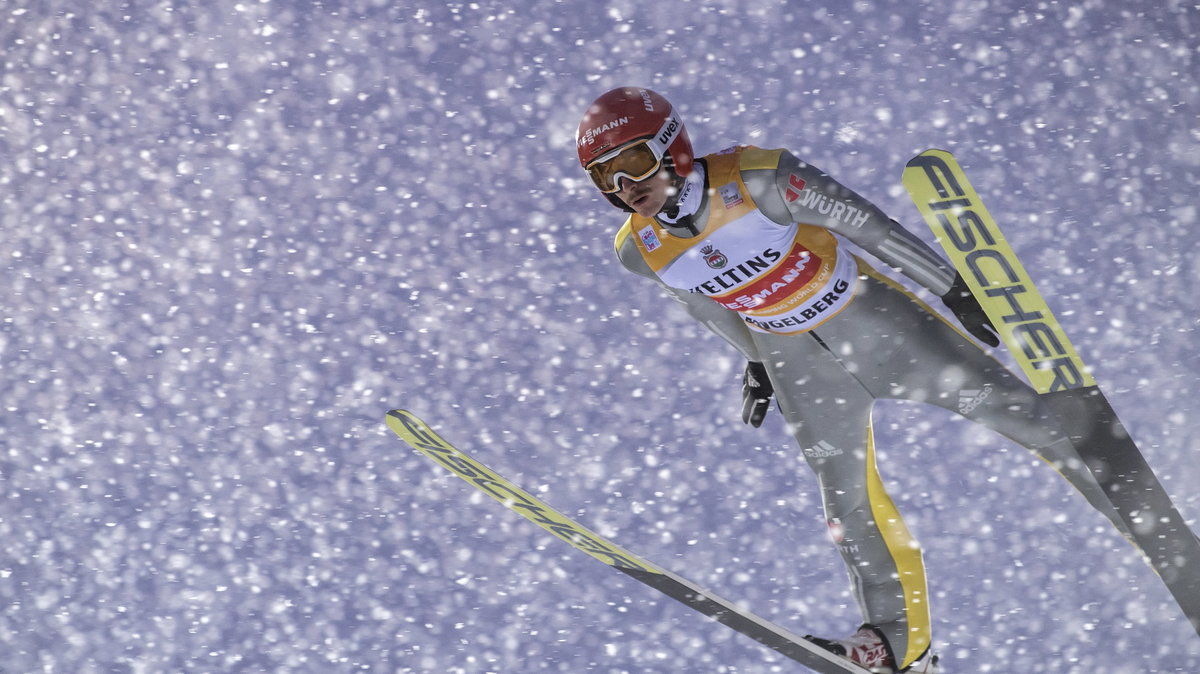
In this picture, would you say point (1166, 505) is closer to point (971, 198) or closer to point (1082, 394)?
point (1082, 394)

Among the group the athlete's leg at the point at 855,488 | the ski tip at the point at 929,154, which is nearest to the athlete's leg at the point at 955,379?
the athlete's leg at the point at 855,488

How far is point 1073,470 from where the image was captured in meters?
2.74

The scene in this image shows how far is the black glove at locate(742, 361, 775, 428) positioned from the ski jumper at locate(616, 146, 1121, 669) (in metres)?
0.08

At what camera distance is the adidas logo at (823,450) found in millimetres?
2889

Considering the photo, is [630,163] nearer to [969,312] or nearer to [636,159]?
[636,159]

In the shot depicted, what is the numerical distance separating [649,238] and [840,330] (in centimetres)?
54

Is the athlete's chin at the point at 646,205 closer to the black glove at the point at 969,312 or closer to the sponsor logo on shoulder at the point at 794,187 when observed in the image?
the sponsor logo on shoulder at the point at 794,187

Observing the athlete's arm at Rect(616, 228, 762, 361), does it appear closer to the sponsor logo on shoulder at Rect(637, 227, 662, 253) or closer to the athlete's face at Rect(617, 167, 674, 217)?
the sponsor logo on shoulder at Rect(637, 227, 662, 253)

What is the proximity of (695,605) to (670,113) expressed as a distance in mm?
1373

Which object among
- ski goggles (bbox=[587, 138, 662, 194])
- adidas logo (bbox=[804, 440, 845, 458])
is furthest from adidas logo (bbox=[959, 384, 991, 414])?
ski goggles (bbox=[587, 138, 662, 194])

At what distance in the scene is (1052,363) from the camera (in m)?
2.49

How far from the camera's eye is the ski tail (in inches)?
113

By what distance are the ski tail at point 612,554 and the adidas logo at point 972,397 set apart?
0.72m

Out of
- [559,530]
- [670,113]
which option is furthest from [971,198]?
[559,530]
